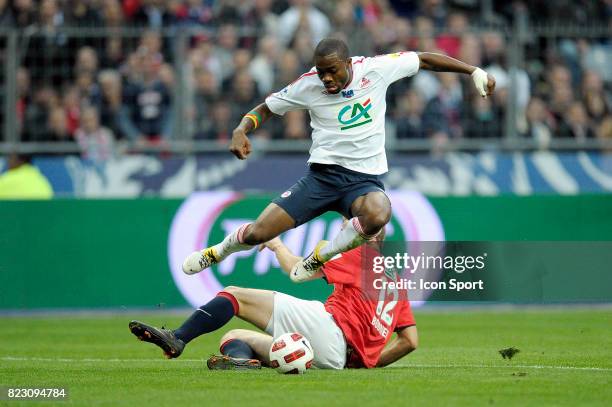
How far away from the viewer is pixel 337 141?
11.1 meters

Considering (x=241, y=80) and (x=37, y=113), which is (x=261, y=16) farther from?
(x=37, y=113)

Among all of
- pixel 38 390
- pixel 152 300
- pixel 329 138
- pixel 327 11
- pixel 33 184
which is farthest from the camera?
pixel 327 11

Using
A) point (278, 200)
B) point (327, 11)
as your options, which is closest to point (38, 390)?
point (278, 200)

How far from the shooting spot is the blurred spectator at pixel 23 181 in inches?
698

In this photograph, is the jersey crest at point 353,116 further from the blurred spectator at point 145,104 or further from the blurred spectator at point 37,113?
the blurred spectator at point 37,113

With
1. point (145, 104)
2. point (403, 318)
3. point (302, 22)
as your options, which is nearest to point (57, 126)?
point (145, 104)

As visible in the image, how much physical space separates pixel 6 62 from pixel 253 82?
3.57 m

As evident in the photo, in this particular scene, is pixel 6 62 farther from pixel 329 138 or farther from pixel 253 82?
pixel 329 138

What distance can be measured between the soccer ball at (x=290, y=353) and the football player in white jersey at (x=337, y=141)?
3.44 ft

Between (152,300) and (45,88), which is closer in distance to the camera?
(152,300)

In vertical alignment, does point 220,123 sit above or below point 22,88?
below

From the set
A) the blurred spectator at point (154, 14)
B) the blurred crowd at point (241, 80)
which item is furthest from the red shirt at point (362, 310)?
the blurred spectator at point (154, 14)

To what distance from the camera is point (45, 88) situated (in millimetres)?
18500

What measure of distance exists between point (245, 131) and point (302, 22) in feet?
27.6
